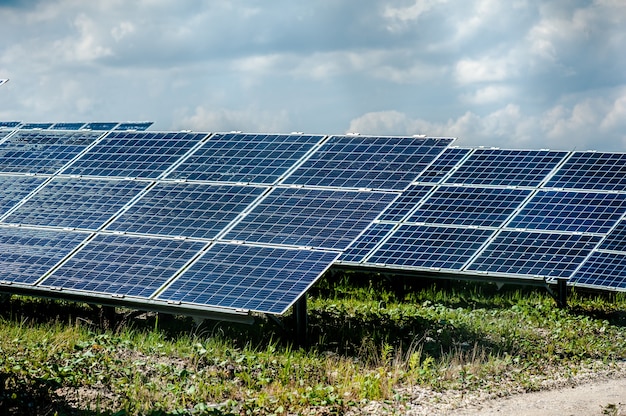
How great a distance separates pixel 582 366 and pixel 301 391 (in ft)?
17.0

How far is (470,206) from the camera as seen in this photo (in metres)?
22.7

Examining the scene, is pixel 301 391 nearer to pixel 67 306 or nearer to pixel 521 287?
pixel 67 306

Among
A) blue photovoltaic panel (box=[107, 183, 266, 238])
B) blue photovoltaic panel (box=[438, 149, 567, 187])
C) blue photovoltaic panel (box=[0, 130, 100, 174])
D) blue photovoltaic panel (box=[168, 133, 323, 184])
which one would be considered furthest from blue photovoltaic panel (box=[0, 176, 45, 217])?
blue photovoltaic panel (box=[438, 149, 567, 187])

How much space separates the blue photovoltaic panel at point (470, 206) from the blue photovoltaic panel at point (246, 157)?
13.7 feet

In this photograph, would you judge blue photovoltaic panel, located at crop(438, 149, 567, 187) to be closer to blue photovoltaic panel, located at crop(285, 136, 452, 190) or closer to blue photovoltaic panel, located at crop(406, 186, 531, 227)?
blue photovoltaic panel, located at crop(406, 186, 531, 227)

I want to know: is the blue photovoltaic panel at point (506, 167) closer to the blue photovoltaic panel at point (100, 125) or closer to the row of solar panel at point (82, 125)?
the row of solar panel at point (82, 125)

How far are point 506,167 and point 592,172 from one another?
84.9 inches

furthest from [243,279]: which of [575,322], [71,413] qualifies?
[575,322]

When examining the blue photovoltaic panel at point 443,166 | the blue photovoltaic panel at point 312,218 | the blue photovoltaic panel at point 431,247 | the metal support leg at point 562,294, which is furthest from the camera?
the blue photovoltaic panel at point 443,166

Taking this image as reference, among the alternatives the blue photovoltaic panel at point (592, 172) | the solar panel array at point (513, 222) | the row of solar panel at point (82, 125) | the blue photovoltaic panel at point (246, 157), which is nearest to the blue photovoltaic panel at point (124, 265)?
the blue photovoltaic panel at point (246, 157)

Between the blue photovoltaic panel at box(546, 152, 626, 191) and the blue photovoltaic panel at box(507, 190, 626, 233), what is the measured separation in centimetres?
40

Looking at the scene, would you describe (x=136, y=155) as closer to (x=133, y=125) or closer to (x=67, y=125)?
(x=133, y=125)

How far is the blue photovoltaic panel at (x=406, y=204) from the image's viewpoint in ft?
76.6

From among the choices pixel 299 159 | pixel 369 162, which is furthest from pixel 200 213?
pixel 369 162
